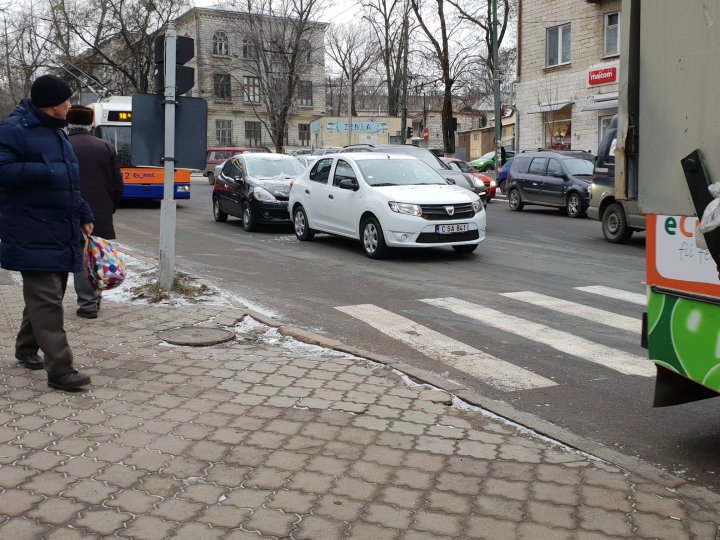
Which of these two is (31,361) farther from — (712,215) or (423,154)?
(423,154)

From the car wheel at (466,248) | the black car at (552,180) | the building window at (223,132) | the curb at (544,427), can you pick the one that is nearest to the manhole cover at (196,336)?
the curb at (544,427)

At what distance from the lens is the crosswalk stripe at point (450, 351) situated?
19.7 ft

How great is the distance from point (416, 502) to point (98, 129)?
20.4 meters

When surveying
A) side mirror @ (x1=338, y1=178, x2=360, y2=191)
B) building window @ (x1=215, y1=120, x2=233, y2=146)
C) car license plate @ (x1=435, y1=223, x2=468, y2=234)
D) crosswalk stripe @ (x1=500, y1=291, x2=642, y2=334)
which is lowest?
crosswalk stripe @ (x1=500, y1=291, x2=642, y2=334)

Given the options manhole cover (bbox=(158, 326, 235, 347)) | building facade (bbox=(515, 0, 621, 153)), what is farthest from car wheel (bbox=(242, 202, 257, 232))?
building facade (bbox=(515, 0, 621, 153))

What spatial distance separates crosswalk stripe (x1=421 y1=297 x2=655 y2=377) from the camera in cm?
639

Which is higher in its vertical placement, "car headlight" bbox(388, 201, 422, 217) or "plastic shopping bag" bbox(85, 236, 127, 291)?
"car headlight" bbox(388, 201, 422, 217)

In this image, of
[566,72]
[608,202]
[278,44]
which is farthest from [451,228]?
[278,44]

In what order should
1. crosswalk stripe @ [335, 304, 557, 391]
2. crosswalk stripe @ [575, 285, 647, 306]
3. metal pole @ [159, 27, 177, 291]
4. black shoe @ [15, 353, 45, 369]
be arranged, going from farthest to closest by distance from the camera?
crosswalk stripe @ [575, 285, 647, 306], metal pole @ [159, 27, 177, 291], crosswalk stripe @ [335, 304, 557, 391], black shoe @ [15, 353, 45, 369]

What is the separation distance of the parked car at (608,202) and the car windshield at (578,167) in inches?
231

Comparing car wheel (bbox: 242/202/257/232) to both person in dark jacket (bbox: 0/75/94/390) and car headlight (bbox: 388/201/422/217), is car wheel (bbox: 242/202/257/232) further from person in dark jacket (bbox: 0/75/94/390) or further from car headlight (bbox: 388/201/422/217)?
person in dark jacket (bbox: 0/75/94/390)

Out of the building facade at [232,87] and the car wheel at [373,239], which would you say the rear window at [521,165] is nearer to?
the car wheel at [373,239]

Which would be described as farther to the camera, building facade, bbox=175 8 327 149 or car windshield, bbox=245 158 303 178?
building facade, bbox=175 8 327 149

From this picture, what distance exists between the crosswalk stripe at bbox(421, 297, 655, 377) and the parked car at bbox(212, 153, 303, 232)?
7.77 metres
